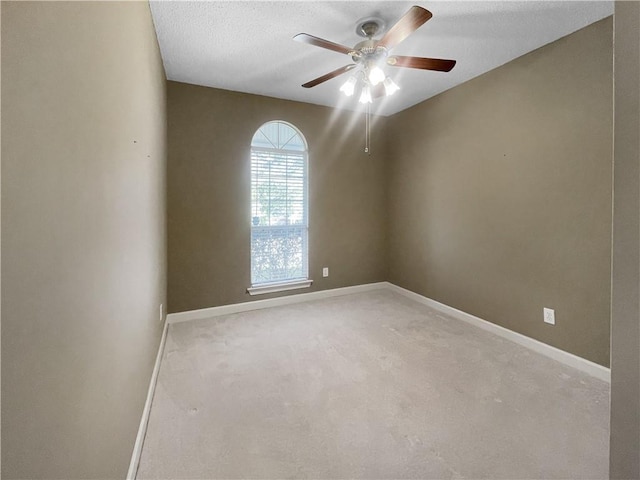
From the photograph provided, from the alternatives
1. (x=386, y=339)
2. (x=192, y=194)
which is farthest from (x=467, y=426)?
(x=192, y=194)

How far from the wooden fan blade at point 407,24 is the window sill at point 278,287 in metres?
2.69

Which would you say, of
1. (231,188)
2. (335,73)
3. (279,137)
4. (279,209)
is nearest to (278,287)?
(279,209)

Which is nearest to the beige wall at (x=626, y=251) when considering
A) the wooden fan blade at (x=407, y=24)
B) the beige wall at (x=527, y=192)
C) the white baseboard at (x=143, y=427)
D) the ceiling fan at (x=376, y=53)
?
the wooden fan blade at (x=407, y=24)

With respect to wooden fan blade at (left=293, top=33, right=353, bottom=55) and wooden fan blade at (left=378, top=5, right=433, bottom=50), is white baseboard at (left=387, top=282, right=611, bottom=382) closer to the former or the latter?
wooden fan blade at (left=378, top=5, right=433, bottom=50)

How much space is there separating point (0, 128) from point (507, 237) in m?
3.28

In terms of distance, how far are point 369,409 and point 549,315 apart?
1806 mm

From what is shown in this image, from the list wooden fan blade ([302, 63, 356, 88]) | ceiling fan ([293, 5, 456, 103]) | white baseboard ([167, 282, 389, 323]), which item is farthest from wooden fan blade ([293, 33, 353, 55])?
white baseboard ([167, 282, 389, 323])

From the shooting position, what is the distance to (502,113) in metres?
2.82

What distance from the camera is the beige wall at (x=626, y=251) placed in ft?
1.78

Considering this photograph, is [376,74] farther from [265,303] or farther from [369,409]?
[265,303]

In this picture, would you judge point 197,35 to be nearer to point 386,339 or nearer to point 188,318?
point 188,318

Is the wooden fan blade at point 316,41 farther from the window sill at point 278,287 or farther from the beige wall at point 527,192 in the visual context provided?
the window sill at point 278,287

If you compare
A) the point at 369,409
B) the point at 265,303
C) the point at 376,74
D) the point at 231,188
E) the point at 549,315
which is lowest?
the point at 369,409

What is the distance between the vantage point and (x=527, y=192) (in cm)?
264
